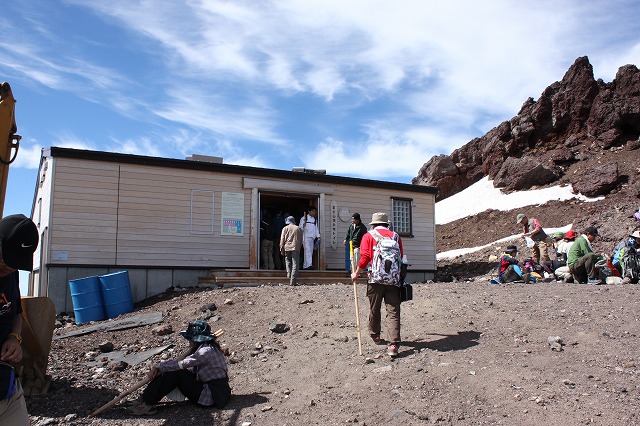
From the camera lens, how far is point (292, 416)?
19.1 ft

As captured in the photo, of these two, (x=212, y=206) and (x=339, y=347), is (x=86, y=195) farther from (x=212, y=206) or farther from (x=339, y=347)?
(x=339, y=347)

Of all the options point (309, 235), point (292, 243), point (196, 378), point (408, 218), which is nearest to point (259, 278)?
point (292, 243)

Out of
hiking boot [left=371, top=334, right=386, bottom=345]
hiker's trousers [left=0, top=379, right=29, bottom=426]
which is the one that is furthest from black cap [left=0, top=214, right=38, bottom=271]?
hiking boot [left=371, top=334, right=386, bottom=345]

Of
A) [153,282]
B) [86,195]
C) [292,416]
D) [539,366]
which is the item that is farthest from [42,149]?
[539,366]

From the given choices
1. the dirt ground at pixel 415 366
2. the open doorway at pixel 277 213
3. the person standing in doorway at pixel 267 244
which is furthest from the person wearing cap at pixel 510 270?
the person standing in doorway at pixel 267 244

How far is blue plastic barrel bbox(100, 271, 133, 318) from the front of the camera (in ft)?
39.5

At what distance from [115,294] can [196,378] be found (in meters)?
6.65

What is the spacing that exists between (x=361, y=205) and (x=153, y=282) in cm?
656

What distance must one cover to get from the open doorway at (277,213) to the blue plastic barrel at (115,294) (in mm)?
4254

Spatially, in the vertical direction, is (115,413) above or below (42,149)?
below

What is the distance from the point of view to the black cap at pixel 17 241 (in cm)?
325

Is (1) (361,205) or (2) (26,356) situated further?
(1) (361,205)

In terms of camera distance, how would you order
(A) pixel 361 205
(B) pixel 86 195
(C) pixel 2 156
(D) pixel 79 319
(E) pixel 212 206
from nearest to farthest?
(C) pixel 2 156 < (D) pixel 79 319 < (B) pixel 86 195 < (E) pixel 212 206 < (A) pixel 361 205

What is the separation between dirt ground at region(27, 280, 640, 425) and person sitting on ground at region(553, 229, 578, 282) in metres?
2.45
